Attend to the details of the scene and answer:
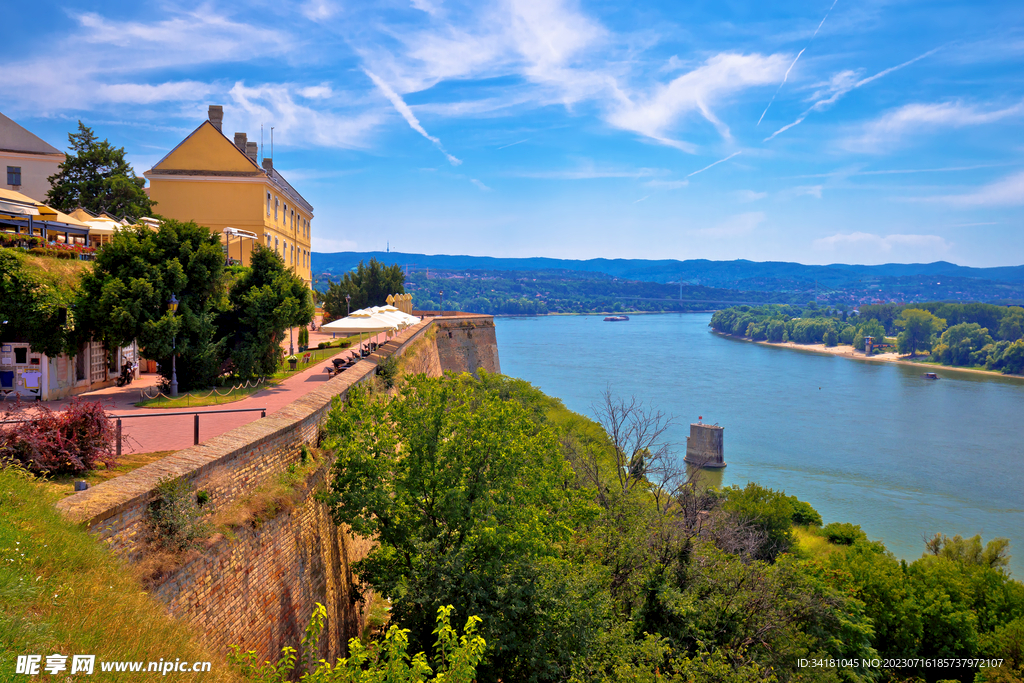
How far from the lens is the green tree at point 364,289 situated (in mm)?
50500

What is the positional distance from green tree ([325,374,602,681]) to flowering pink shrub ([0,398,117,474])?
355 cm

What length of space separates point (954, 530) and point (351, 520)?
37650 millimetres

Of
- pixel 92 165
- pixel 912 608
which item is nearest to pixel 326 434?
pixel 912 608

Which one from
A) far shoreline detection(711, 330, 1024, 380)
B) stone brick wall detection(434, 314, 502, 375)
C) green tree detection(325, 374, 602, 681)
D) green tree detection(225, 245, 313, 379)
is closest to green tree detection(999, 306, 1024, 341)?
far shoreline detection(711, 330, 1024, 380)

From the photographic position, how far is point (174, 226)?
17359 mm

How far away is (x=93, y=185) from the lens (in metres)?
33.0

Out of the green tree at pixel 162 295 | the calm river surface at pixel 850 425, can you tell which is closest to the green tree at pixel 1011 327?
the calm river surface at pixel 850 425

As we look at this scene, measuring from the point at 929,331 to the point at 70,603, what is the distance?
149m

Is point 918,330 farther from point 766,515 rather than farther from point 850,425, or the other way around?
point 766,515

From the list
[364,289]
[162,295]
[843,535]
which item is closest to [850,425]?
[843,535]

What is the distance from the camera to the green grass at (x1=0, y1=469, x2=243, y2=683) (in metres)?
4.91

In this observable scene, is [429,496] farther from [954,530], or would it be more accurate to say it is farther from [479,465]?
[954,530]

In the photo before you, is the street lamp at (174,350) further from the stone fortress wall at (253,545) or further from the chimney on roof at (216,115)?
the chimney on roof at (216,115)

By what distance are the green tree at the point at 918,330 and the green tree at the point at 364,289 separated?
117m
